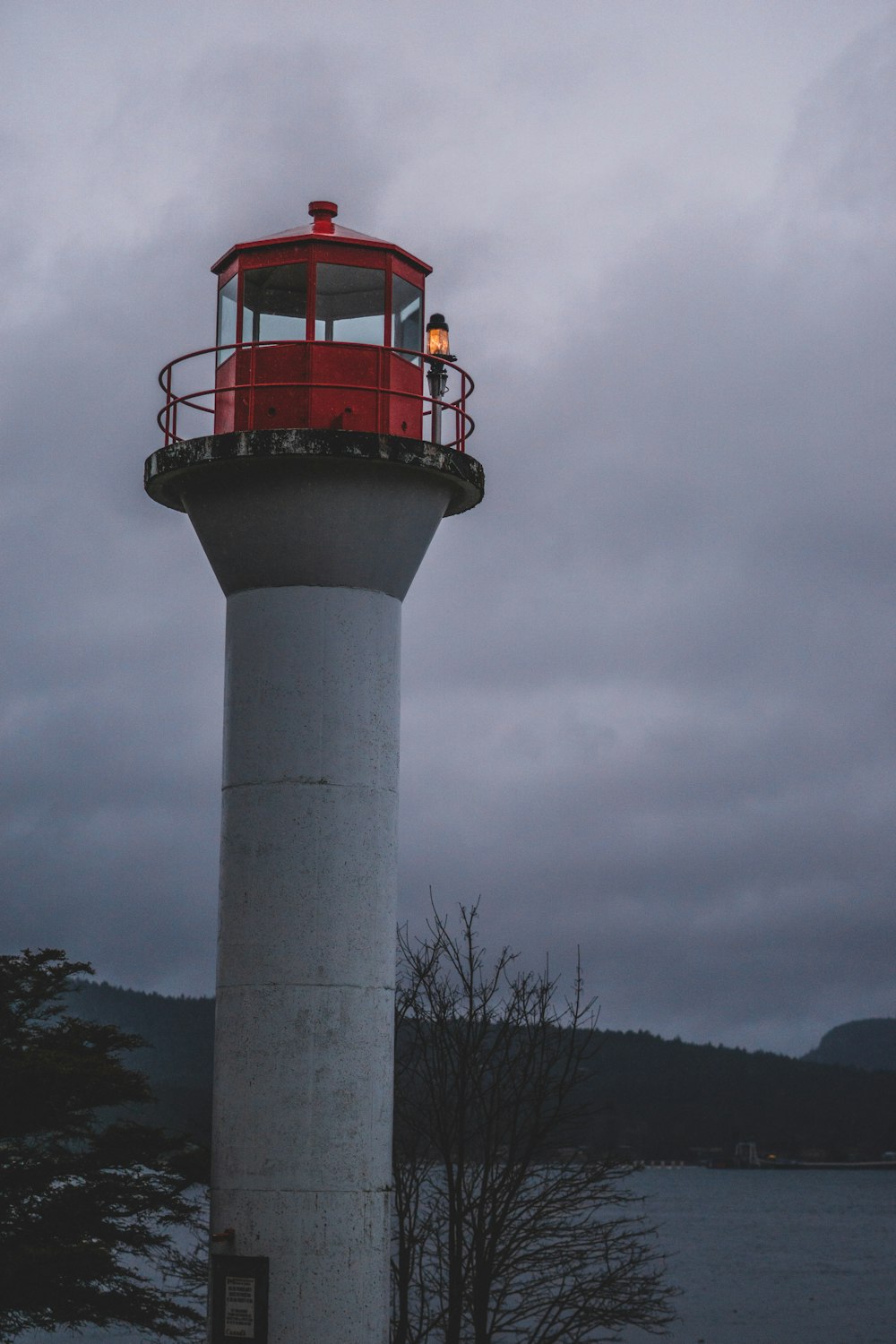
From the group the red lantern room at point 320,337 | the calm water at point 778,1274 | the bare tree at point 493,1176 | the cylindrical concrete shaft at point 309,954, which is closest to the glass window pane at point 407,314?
the red lantern room at point 320,337

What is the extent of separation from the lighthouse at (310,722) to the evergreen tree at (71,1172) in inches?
277

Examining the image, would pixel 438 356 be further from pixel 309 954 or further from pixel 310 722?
pixel 309 954

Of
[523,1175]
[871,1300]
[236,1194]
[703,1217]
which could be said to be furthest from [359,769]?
[703,1217]

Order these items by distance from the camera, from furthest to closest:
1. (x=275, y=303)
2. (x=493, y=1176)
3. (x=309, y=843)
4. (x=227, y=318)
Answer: (x=493, y=1176), (x=227, y=318), (x=275, y=303), (x=309, y=843)

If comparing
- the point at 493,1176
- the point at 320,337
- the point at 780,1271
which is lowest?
the point at 780,1271

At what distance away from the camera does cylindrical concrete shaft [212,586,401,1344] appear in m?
11.7

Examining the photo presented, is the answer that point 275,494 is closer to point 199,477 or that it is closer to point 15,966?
point 199,477

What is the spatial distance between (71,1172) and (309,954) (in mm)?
8402

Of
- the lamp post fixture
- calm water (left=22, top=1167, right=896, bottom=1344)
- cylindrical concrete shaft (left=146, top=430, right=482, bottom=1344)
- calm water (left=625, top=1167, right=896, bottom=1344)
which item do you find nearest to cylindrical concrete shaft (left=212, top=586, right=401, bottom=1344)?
cylindrical concrete shaft (left=146, top=430, right=482, bottom=1344)

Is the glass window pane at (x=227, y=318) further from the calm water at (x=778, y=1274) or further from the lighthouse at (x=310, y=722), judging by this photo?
the calm water at (x=778, y=1274)

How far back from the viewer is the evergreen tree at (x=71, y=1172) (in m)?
18.3

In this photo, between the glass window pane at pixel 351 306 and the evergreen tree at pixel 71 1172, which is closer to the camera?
the glass window pane at pixel 351 306

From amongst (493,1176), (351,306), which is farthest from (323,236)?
(493,1176)

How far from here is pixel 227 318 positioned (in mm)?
13484
